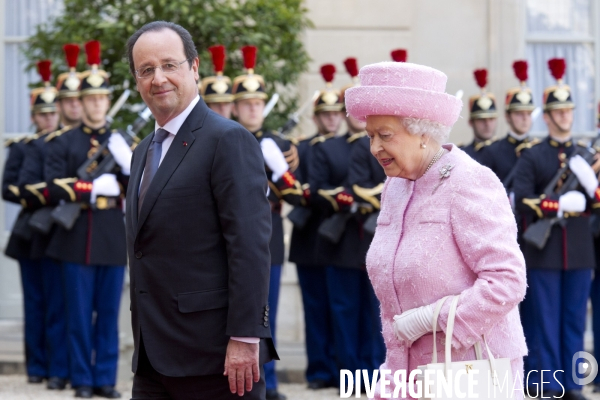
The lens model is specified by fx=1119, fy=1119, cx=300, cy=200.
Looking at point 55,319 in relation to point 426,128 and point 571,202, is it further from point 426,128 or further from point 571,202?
point 426,128

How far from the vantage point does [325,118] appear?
8320 millimetres

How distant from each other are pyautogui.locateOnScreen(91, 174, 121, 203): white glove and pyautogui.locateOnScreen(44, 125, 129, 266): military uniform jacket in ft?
0.13

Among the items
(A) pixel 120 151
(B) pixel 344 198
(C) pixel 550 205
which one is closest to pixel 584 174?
(C) pixel 550 205

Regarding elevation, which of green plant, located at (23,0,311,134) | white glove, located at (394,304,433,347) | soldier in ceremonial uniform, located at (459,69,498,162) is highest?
green plant, located at (23,0,311,134)

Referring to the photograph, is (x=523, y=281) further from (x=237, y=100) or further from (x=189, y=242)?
(x=237, y=100)

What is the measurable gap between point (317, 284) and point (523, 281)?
524 cm

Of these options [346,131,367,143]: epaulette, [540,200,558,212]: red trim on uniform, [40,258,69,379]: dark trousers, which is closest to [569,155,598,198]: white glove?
[540,200,558,212]: red trim on uniform

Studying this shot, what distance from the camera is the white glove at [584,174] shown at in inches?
286

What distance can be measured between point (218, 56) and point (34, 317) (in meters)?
2.34

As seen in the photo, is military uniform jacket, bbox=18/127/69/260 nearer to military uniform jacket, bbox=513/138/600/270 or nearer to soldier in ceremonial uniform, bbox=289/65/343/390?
soldier in ceremonial uniform, bbox=289/65/343/390

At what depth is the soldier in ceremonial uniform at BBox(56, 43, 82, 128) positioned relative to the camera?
7.52 m

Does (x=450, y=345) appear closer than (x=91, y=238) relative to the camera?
Yes

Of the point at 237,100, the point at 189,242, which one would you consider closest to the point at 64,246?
the point at 237,100

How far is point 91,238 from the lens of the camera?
7.16 meters
